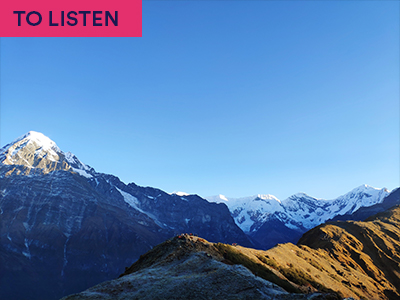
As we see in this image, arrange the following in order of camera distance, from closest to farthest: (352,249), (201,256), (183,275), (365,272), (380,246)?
(183,275)
(201,256)
(365,272)
(352,249)
(380,246)

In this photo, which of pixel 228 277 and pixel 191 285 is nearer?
pixel 191 285

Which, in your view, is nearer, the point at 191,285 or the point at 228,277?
the point at 191,285

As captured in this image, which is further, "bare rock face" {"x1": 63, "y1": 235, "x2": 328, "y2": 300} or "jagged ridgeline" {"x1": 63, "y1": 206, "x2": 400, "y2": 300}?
"jagged ridgeline" {"x1": 63, "y1": 206, "x2": 400, "y2": 300}

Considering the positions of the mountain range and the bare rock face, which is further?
the mountain range

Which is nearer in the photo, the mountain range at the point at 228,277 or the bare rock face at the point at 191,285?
the bare rock face at the point at 191,285

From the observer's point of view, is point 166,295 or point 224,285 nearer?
point 166,295

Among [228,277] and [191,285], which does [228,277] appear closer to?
[228,277]

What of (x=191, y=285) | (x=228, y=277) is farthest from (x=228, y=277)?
Result: (x=191, y=285)

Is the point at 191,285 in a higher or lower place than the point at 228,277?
higher

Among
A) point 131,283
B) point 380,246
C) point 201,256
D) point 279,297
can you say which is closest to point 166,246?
point 201,256

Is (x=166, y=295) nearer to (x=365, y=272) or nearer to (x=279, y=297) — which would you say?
(x=279, y=297)

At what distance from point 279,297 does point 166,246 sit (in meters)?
25.8

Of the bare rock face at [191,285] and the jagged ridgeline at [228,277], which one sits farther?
the jagged ridgeline at [228,277]

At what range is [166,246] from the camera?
179 ft
